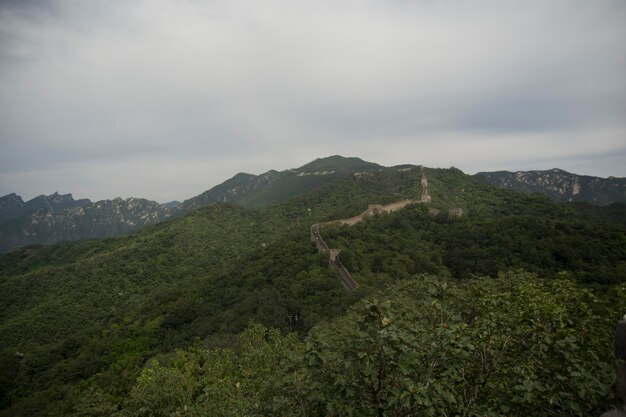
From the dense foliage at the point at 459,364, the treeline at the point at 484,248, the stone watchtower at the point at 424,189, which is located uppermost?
the stone watchtower at the point at 424,189

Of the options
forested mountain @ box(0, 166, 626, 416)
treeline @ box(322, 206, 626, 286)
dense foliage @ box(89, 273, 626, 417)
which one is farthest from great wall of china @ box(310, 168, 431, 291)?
dense foliage @ box(89, 273, 626, 417)

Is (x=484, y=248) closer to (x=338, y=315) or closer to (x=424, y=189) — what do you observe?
(x=338, y=315)

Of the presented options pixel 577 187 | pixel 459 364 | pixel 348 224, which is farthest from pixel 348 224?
pixel 577 187

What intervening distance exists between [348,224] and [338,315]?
28.6m

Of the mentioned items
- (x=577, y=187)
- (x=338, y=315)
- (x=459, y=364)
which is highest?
(x=459, y=364)

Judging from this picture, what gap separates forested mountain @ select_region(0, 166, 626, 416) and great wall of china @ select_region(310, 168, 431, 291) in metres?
1.50

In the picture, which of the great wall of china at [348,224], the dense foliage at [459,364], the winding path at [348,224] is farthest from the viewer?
the great wall of china at [348,224]

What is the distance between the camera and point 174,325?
49.0 metres

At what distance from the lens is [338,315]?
109 feet

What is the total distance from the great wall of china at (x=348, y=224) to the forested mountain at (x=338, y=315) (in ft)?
4.92

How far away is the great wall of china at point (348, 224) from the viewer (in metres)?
42.3

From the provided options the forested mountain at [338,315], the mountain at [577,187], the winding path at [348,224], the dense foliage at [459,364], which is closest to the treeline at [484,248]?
the forested mountain at [338,315]

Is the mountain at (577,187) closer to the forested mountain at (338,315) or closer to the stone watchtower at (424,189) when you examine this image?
the stone watchtower at (424,189)

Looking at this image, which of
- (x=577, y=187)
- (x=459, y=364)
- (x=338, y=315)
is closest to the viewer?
(x=459, y=364)
